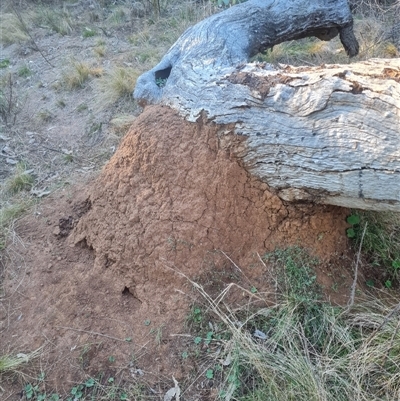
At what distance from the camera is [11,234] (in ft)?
11.9

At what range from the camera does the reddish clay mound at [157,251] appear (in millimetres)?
2795

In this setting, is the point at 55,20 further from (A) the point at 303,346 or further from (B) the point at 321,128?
(A) the point at 303,346

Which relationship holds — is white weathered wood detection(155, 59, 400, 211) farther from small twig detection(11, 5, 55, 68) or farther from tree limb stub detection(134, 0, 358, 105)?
small twig detection(11, 5, 55, 68)

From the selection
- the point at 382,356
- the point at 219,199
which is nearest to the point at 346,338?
the point at 382,356

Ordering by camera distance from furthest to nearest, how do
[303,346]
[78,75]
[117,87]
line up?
[78,75] < [117,87] < [303,346]

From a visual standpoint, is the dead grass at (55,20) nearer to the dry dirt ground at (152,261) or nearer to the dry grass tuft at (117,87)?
the dry grass tuft at (117,87)

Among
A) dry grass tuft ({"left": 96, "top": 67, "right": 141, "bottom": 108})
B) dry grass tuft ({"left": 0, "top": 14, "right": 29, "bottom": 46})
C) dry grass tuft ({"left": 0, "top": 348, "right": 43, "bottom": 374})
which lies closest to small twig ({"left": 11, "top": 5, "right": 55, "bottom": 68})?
dry grass tuft ({"left": 0, "top": 14, "right": 29, "bottom": 46})

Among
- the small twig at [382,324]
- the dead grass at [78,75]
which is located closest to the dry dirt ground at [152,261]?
the small twig at [382,324]

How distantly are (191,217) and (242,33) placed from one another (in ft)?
5.23

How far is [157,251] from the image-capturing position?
297cm

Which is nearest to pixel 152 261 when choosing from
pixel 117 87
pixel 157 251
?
pixel 157 251

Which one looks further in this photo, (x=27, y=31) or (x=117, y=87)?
(x=27, y=31)

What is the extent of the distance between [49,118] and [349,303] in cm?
427

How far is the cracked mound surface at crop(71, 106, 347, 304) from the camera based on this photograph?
9.45ft
